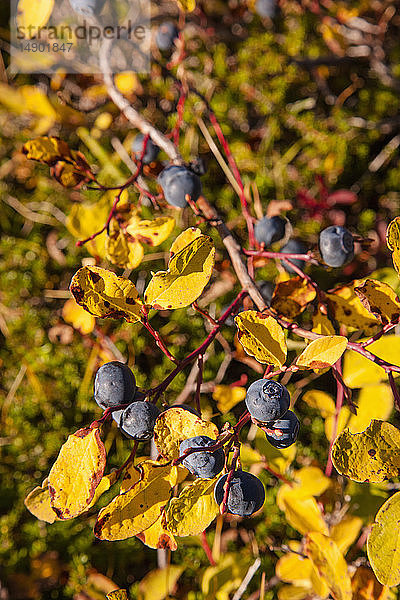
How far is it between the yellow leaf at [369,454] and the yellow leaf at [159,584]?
667mm

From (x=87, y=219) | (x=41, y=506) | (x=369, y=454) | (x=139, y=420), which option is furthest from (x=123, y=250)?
(x=369, y=454)

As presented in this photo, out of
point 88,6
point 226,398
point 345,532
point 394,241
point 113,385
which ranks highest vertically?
point 88,6

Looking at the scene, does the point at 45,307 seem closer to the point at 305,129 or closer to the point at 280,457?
the point at 280,457

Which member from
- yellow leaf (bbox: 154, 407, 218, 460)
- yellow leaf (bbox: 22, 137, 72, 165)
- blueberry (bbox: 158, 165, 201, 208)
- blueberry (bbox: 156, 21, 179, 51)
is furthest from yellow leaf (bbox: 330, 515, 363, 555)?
blueberry (bbox: 156, 21, 179, 51)

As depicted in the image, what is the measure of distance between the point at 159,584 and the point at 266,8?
67.9 inches

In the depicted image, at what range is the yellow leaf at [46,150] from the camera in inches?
40.9

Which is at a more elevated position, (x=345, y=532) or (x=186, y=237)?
(x=186, y=237)

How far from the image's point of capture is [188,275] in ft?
2.54

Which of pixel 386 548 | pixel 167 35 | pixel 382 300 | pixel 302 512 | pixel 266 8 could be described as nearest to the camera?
pixel 386 548

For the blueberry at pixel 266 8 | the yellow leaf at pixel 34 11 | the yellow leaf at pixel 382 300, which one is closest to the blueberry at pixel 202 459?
the yellow leaf at pixel 382 300

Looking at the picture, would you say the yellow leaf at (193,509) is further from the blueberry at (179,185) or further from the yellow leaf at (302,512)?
the blueberry at (179,185)

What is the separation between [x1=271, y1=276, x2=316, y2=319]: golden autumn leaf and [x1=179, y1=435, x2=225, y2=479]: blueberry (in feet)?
1.04

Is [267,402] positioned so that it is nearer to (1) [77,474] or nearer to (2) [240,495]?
(2) [240,495]

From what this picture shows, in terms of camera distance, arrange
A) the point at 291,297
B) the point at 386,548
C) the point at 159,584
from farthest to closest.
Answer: the point at 159,584 → the point at 291,297 → the point at 386,548
